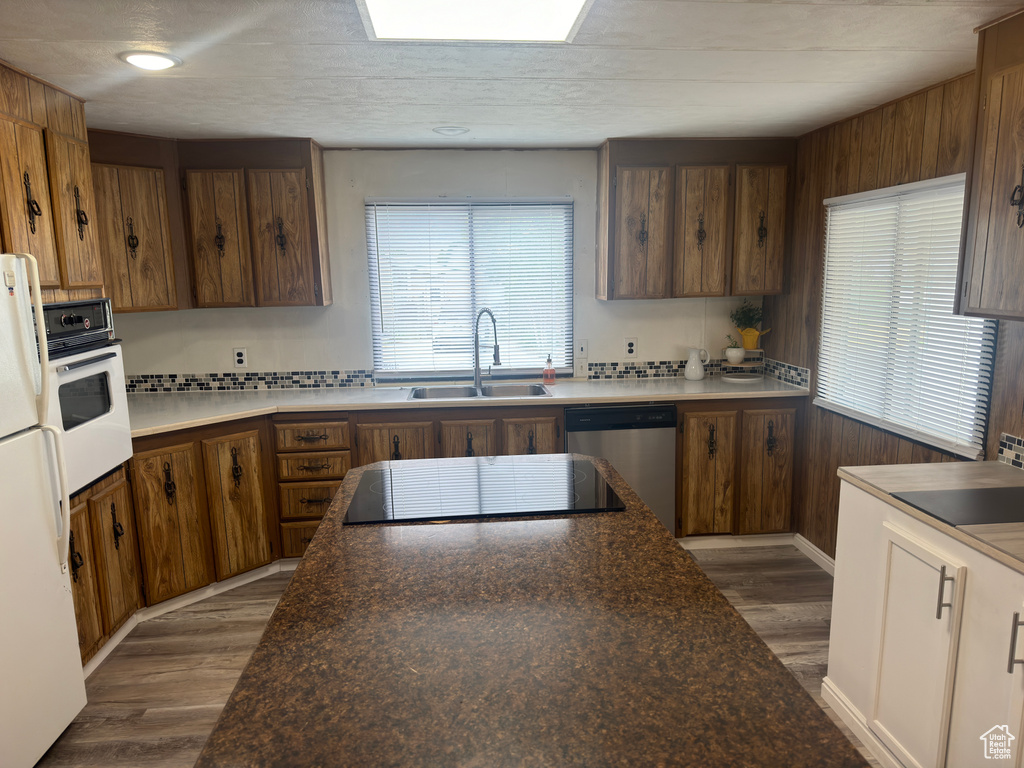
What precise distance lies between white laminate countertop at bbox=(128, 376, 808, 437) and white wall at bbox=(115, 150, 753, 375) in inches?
8.8

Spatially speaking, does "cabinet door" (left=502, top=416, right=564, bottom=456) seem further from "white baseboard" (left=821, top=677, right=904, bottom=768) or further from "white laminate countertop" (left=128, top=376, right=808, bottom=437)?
"white baseboard" (left=821, top=677, right=904, bottom=768)

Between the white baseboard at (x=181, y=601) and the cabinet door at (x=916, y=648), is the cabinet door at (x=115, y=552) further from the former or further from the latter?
the cabinet door at (x=916, y=648)

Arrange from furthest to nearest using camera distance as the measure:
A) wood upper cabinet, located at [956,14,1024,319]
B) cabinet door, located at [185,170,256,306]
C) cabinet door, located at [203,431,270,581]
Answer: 1. cabinet door, located at [185,170,256,306]
2. cabinet door, located at [203,431,270,581]
3. wood upper cabinet, located at [956,14,1024,319]

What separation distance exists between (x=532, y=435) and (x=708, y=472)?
1.07m

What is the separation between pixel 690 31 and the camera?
209 cm

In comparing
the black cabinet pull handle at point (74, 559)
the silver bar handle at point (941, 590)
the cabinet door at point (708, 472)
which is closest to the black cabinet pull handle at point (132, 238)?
the black cabinet pull handle at point (74, 559)

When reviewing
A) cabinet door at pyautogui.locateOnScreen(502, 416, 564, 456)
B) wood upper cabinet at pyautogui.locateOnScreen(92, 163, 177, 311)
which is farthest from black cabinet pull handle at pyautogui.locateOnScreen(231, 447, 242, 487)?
cabinet door at pyautogui.locateOnScreen(502, 416, 564, 456)

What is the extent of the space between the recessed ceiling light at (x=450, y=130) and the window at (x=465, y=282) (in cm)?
55

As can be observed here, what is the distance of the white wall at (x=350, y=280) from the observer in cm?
398

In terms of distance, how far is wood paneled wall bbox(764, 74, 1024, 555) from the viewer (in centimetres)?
248

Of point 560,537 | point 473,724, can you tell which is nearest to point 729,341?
point 560,537

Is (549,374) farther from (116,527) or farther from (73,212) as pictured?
(73,212)

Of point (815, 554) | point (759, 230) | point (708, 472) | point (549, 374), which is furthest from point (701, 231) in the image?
point (815, 554)

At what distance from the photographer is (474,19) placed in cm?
199
